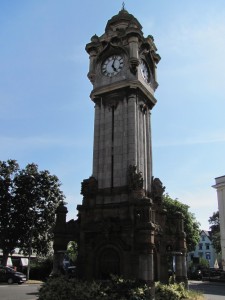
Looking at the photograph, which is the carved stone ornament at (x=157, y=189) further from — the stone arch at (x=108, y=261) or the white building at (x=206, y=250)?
the white building at (x=206, y=250)

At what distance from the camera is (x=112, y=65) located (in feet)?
77.4

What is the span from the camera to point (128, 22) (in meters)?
25.1

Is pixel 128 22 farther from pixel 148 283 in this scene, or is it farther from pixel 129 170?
pixel 148 283

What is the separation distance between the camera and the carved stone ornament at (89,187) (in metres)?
20.7

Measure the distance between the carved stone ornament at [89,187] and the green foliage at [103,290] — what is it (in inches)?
198

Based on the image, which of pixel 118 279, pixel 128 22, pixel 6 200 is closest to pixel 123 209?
pixel 118 279

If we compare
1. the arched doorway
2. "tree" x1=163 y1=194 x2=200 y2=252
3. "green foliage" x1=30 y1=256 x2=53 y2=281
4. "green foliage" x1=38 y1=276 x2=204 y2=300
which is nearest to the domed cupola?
the arched doorway

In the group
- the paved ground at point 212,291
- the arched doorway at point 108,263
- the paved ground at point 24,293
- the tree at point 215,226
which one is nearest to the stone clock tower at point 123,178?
the arched doorway at point 108,263

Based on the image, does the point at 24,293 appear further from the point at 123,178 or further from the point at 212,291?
the point at 212,291

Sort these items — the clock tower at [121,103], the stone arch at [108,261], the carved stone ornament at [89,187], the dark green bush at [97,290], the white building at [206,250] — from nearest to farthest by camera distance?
the dark green bush at [97,290]
the stone arch at [108,261]
the carved stone ornament at [89,187]
the clock tower at [121,103]
the white building at [206,250]

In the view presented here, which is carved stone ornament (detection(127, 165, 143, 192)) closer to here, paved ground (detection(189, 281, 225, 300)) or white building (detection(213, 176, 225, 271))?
paved ground (detection(189, 281, 225, 300))

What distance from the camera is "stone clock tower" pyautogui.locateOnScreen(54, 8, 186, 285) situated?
18.5 m

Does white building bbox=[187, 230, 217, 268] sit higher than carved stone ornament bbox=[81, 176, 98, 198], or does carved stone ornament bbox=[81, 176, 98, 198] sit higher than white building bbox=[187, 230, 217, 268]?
carved stone ornament bbox=[81, 176, 98, 198]

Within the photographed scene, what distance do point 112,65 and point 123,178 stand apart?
826 cm
